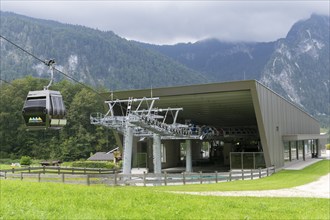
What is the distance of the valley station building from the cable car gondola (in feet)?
31.5

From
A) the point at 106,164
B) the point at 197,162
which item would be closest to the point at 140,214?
the point at 106,164

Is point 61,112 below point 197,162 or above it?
above

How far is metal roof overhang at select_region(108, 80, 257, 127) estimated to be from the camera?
27438 millimetres

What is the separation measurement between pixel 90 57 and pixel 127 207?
600ft

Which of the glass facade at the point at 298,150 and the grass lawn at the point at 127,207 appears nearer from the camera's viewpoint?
the grass lawn at the point at 127,207

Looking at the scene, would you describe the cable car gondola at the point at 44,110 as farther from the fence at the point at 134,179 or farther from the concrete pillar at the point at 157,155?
the concrete pillar at the point at 157,155

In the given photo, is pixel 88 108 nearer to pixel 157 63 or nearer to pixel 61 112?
pixel 61 112

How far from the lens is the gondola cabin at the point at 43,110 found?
14102 millimetres

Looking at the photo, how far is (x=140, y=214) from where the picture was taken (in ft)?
29.9

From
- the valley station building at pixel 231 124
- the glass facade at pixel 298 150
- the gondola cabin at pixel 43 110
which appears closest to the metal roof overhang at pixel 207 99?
the valley station building at pixel 231 124

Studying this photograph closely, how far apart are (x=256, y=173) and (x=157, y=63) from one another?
159 metres

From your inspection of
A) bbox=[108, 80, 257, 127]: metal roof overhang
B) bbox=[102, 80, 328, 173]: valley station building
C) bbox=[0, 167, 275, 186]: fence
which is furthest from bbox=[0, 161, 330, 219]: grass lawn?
bbox=[108, 80, 257, 127]: metal roof overhang

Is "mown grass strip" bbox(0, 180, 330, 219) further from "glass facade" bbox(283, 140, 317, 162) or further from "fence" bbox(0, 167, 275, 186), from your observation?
"glass facade" bbox(283, 140, 317, 162)

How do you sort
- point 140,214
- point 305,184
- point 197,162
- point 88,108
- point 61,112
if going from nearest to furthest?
point 140,214 < point 61,112 < point 305,184 < point 197,162 < point 88,108
